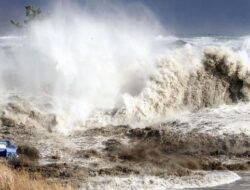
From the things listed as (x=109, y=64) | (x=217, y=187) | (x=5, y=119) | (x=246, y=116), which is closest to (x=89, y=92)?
(x=109, y=64)

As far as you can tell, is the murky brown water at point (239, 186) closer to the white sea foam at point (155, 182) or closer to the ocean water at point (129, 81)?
the white sea foam at point (155, 182)

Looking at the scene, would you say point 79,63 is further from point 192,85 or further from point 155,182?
point 155,182

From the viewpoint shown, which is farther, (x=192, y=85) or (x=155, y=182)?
(x=192, y=85)

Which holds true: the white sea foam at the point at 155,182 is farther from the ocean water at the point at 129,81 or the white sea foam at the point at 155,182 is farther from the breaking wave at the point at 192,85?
the breaking wave at the point at 192,85

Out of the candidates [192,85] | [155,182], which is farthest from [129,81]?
[155,182]

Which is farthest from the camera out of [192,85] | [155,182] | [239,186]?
[192,85]

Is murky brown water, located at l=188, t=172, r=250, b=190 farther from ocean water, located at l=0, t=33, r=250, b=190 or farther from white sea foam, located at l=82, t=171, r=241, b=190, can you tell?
ocean water, located at l=0, t=33, r=250, b=190

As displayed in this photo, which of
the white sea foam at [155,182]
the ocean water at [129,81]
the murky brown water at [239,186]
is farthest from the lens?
the ocean water at [129,81]

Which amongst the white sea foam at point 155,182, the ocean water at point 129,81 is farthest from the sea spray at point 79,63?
the white sea foam at point 155,182

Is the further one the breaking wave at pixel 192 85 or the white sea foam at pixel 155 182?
the breaking wave at pixel 192 85

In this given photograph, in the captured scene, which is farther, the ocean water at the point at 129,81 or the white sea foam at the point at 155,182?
the ocean water at the point at 129,81

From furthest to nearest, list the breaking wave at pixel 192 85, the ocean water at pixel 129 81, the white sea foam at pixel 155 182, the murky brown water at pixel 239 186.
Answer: the breaking wave at pixel 192 85, the ocean water at pixel 129 81, the white sea foam at pixel 155 182, the murky brown water at pixel 239 186

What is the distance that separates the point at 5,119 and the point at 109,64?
27.2ft

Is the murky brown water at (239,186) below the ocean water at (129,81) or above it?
below
